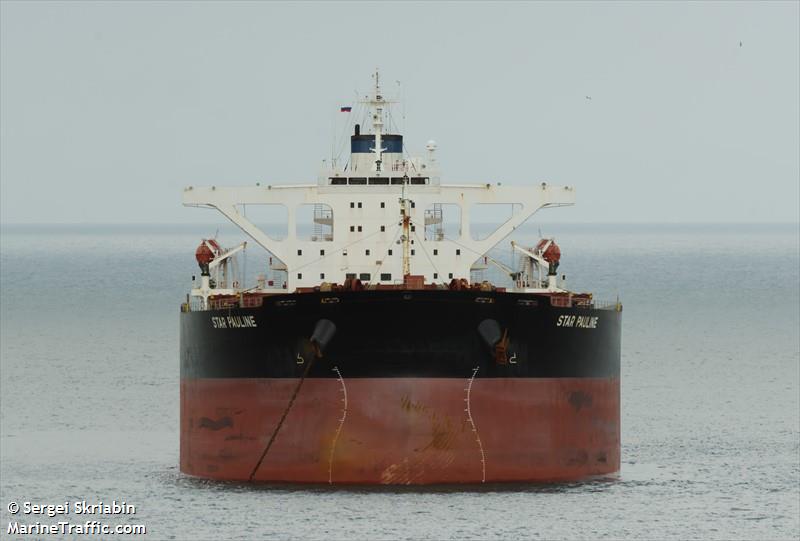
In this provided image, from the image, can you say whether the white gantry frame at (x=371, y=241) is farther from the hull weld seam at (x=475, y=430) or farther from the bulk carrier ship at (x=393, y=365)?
the hull weld seam at (x=475, y=430)

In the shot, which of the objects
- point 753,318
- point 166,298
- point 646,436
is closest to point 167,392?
point 646,436

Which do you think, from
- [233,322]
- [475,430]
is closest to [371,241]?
[233,322]

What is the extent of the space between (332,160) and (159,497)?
11.7m

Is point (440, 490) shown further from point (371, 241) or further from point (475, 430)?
point (371, 241)

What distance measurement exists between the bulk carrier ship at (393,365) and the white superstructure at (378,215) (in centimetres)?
5

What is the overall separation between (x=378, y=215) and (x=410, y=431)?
8423 mm

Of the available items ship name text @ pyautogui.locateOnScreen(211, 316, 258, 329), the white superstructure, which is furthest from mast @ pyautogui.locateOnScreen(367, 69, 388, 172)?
ship name text @ pyautogui.locateOnScreen(211, 316, 258, 329)

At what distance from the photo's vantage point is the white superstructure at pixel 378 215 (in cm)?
5697

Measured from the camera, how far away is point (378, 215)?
57219 millimetres

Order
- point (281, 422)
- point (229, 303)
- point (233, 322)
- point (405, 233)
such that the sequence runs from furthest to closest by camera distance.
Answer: point (229, 303) → point (233, 322) → point (281, 422) → point (405, 233)

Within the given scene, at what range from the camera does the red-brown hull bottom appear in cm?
5050

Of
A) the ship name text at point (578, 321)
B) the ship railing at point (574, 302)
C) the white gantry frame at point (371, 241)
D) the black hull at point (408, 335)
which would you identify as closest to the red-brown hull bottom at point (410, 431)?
the black hull at point (408, 335)

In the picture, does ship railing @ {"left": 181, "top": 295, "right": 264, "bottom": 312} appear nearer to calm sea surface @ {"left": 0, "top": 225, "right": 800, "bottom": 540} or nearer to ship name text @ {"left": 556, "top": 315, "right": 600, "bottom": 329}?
calm sea surface @ {"left": 0, "top": 225, "right": 800, "bottom": 540}

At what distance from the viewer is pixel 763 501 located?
51.0m
